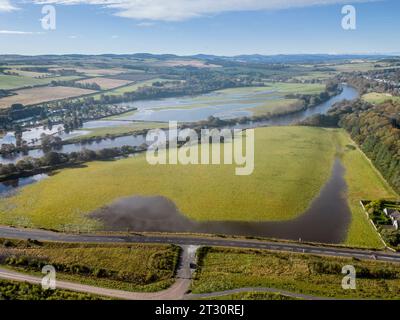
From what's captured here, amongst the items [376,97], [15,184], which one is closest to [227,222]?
[15,184]

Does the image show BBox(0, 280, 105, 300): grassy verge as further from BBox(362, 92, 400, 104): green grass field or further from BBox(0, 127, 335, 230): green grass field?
BBox(362, 92, 400, 104): green grass field

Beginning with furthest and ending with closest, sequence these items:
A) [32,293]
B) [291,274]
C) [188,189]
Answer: [188,189]
[291,274]
[32,293]

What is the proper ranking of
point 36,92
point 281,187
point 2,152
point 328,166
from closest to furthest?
point 281,187 → point 328,166 → point 2,152 → point 36,92

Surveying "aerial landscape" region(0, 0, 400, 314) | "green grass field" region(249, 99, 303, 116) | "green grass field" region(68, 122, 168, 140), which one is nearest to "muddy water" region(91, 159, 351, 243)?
"aerial landscape" region(0, 0, 400, 314)

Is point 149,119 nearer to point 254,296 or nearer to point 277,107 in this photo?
point 277,107

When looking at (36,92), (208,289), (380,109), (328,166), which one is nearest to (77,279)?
(208,289)

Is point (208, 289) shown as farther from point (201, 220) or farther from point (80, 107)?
point (80, 107)

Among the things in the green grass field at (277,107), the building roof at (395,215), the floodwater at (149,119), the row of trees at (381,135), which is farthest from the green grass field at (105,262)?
the green grass field at (277,107)
